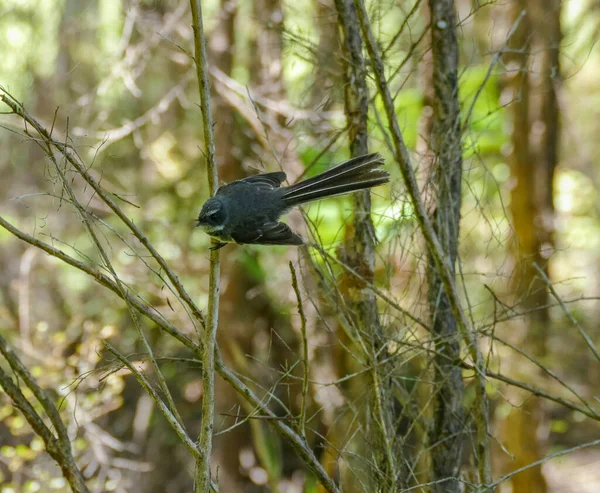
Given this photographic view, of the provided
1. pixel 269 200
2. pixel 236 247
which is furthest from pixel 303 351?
pixel 236 247

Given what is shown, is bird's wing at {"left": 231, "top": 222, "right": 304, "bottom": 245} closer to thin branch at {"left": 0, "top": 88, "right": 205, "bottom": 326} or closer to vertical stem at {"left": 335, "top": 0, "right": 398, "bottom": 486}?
vertical stem at {"left": 335, "top": 0, "right": 398, "bottom": 486}

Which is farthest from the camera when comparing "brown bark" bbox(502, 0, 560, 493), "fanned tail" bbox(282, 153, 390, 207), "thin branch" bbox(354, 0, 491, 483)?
"brown bark" bbox(502, 0, 560, 493)

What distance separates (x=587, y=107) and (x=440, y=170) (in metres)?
11.9

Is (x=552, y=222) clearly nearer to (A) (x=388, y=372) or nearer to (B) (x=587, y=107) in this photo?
(A) (x=388, y=372)

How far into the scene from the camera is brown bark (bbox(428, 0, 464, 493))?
4.02m

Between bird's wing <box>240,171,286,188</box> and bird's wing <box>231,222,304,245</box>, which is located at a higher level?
bird's wing <box>240,171,286,188</box>

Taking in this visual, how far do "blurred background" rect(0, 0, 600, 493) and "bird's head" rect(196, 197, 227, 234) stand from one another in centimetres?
119

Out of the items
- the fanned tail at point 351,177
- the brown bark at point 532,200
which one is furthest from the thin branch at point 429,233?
the brown bark at point 532,200

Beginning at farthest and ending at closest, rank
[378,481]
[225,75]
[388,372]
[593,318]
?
[593,318] → [225,75] → [388,372] → [378,481]

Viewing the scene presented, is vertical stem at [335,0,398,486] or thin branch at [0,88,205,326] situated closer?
thin branch at [0,88,205,326]

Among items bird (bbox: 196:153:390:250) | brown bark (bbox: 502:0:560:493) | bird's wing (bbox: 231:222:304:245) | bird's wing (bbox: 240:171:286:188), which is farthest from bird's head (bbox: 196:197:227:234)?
brown bark (bbox: 502:0:560:493)

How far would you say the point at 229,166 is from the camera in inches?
352

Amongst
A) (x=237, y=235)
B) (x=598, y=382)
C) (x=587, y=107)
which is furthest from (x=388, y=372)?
(x=587, y=107)

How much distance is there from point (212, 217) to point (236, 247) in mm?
4384
